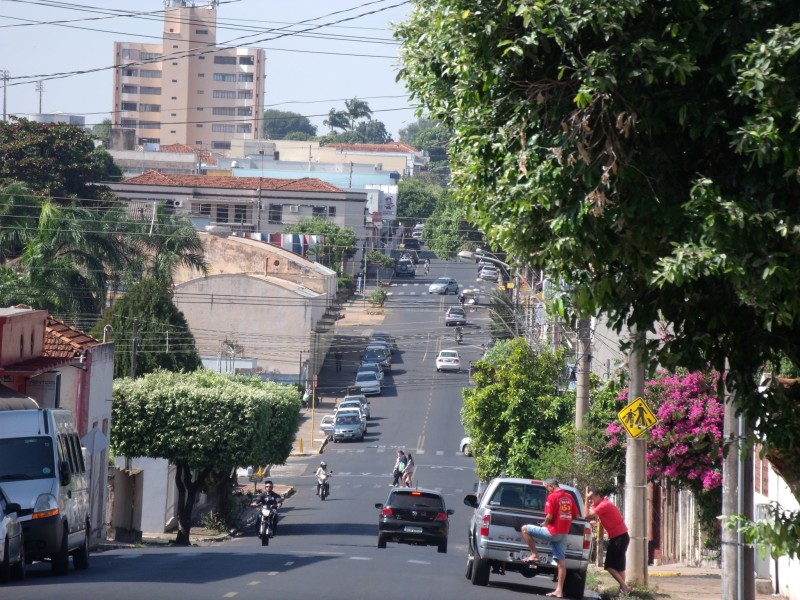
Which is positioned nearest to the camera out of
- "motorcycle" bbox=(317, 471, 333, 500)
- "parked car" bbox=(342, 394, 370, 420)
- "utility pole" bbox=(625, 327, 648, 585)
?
"utility pole" bbox=(625, 327, 648, 585)

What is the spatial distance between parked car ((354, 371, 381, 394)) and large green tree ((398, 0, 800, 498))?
60699 millimetres

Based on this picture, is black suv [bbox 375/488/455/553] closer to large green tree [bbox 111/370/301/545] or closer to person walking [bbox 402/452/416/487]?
large green tree [bbox 111/370/301/545]

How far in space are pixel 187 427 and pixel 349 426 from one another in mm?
22196

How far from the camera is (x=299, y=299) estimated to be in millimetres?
69688

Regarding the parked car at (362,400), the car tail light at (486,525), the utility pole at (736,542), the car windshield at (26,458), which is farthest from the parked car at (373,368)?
the utility pole at (736,542)

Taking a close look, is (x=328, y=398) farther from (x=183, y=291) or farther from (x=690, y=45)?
(x=690, y=45)

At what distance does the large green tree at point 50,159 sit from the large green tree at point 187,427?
39.1 m

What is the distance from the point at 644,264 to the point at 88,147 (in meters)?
77.8

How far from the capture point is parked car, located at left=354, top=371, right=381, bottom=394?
69000 mm

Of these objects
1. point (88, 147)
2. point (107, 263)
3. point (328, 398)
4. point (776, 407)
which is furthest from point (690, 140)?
point (88, 147)

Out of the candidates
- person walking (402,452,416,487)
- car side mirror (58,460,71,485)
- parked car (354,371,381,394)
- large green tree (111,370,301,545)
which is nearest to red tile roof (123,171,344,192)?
parked car (354,371,381,394)

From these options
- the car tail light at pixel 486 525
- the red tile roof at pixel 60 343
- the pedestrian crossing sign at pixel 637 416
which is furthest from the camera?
the red tile roof at pixel 60 343

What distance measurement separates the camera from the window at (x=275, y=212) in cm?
9775

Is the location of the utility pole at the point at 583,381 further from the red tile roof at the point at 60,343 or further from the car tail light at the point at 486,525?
the red tile roof at the point at 60,343
